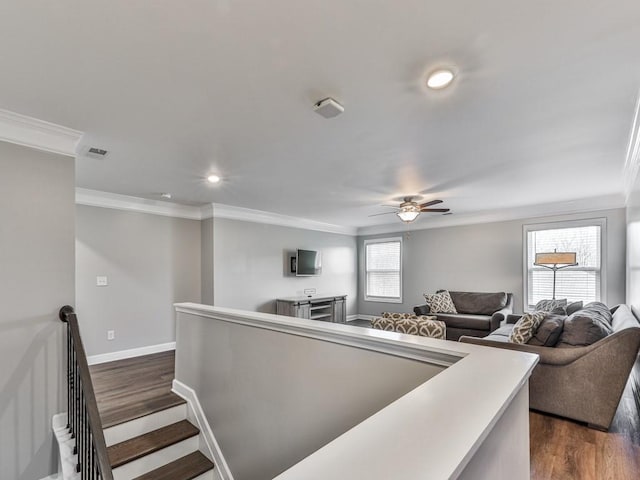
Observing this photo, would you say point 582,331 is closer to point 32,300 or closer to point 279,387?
point 279,387

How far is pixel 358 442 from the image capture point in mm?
735

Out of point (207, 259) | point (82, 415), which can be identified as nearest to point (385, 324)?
point (82, 415)

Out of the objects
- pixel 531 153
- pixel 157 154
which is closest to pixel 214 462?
pixel 157 154

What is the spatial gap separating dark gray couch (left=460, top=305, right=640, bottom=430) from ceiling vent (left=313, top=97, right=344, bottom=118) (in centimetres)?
251

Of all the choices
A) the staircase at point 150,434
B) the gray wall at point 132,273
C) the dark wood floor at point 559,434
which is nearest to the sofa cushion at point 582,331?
the dark wood floor at point 559,434

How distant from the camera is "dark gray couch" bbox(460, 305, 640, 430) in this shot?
8.07 feet

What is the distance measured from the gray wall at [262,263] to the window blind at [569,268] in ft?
12.7

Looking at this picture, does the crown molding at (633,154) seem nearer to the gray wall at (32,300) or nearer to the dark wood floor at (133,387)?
the gray wall at (32,300)

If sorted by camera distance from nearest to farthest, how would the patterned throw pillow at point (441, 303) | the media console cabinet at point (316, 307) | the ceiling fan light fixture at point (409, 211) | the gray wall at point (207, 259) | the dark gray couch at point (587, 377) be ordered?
the dark gray couch at point (587, 377), the ceiling fan light fixture at point (409, 211), the gray wall at point (207, 259), the media console cabinet at point (316, 307), the patterned throw pillow at point (441, 303)

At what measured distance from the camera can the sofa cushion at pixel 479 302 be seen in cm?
560

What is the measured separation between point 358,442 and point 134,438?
9.42 ft

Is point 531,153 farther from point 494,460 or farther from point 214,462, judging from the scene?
point 214,462

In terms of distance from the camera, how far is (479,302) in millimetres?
5805

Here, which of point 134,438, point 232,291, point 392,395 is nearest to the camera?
point 392,395
